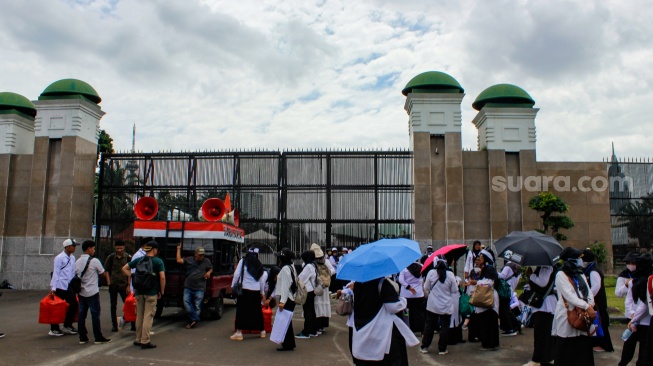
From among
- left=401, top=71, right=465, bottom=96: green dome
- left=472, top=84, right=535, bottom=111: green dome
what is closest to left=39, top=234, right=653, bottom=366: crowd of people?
left=401, top=71, right=465, bottom=96: green dome

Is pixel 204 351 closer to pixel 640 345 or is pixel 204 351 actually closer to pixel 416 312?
pixel 416 312

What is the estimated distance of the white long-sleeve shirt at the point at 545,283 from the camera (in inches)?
306

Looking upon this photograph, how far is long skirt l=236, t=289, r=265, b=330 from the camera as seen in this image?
1002 cm

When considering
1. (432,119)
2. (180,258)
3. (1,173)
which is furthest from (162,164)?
(432,119)

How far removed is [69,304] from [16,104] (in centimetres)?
1237

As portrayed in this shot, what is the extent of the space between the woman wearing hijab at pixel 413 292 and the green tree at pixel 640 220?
451 inches

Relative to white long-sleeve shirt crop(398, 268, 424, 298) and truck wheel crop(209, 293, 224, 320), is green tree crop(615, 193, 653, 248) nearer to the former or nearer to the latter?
white long-sleeve shirt crop(398, 268, 424, 298)

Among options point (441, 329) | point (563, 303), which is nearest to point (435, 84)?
point (441, 329)

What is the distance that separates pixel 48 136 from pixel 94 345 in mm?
11650

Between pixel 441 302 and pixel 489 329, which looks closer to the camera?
pixel 441 302

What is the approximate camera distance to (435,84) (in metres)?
17.7

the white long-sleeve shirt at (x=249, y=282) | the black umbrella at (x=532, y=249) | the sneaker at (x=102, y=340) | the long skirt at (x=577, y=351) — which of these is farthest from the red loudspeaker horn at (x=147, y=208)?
the long skirt at (x=577, y=351)

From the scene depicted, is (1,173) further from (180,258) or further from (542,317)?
(542,317)

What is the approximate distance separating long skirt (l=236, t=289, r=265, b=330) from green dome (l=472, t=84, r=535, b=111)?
11.5 meters
